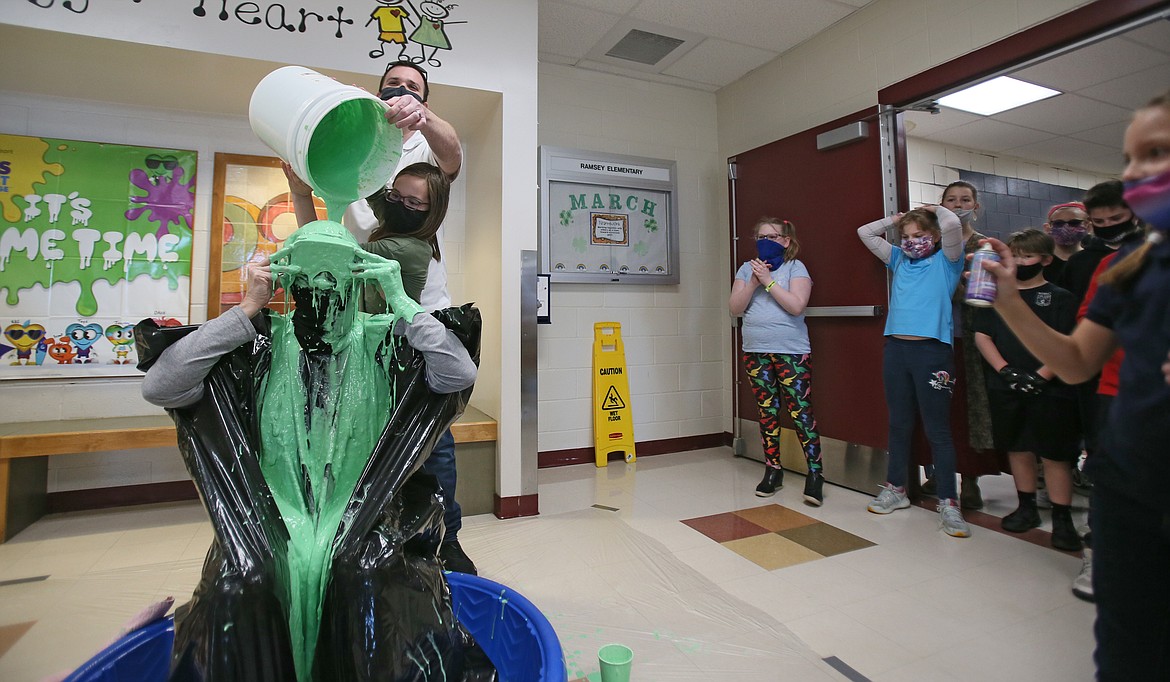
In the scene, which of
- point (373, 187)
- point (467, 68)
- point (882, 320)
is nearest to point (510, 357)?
point (467, 68)

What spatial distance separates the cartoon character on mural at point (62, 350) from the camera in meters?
2.69

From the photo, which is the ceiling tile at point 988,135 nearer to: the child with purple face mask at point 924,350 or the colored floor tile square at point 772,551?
the child with purple face mask at point 924,350

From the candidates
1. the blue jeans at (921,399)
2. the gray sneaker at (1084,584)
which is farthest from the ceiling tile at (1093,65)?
the gray sneaker at (1084,584)

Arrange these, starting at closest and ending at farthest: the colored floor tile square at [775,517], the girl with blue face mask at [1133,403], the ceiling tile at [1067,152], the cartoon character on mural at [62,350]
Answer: the girl with blue face mask at [1133,403]
the colored floor tile square at [775,517]
the cartoon character on mural at [62,350]
the ceiling tile at [1067,152]

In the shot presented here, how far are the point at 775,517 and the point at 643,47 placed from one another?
281cm

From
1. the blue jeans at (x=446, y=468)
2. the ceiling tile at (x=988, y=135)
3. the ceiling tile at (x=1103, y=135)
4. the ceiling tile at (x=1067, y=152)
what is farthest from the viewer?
the ceiling tile at (x=1067, y=152)

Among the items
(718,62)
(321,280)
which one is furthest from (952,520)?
(718,62)

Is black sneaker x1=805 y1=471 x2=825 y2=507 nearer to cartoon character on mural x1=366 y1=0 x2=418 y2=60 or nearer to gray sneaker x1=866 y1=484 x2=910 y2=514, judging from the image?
gray sneaker x1=866 y1=484 x2=910 y2=514

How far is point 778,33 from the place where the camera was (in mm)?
3418

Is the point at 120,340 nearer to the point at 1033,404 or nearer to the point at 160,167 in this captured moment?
the point at 160,167

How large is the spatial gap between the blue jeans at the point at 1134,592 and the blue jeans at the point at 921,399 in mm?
1773

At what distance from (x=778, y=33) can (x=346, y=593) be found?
367 centimetres

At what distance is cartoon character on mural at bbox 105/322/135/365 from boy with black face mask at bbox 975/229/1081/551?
3.91 metres

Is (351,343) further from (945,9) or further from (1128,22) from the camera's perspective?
(945,9)
